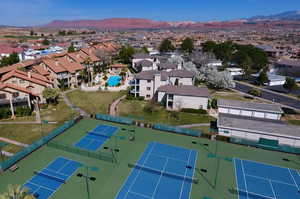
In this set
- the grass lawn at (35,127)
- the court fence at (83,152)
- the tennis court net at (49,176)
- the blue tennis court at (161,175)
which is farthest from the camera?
the grass lawn at (35,127)

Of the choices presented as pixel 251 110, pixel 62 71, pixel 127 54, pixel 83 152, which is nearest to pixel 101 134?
pixel 83 152

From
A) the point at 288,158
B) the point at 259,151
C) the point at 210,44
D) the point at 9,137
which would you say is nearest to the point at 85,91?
the point at 9,137

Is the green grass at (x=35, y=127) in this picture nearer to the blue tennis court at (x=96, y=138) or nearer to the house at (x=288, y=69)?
the blue tennis court at (x=96, y=138)

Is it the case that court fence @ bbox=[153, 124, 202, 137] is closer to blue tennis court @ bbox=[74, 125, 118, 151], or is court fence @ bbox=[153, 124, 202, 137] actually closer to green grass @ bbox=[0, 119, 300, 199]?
green grass @ bbox=[0, 119, 300, 199]

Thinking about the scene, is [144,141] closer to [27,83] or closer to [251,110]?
[251,110]

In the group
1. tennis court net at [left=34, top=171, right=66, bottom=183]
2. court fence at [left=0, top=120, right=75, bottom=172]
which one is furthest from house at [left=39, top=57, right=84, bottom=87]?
tennis court net at [left=34, top=171, right=66, bottom=183]

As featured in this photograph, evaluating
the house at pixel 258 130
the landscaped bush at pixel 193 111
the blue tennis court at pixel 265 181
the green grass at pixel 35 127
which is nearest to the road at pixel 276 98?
the house at pixel 258 130

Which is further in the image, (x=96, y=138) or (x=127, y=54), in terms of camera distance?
(x=127, y=54)
